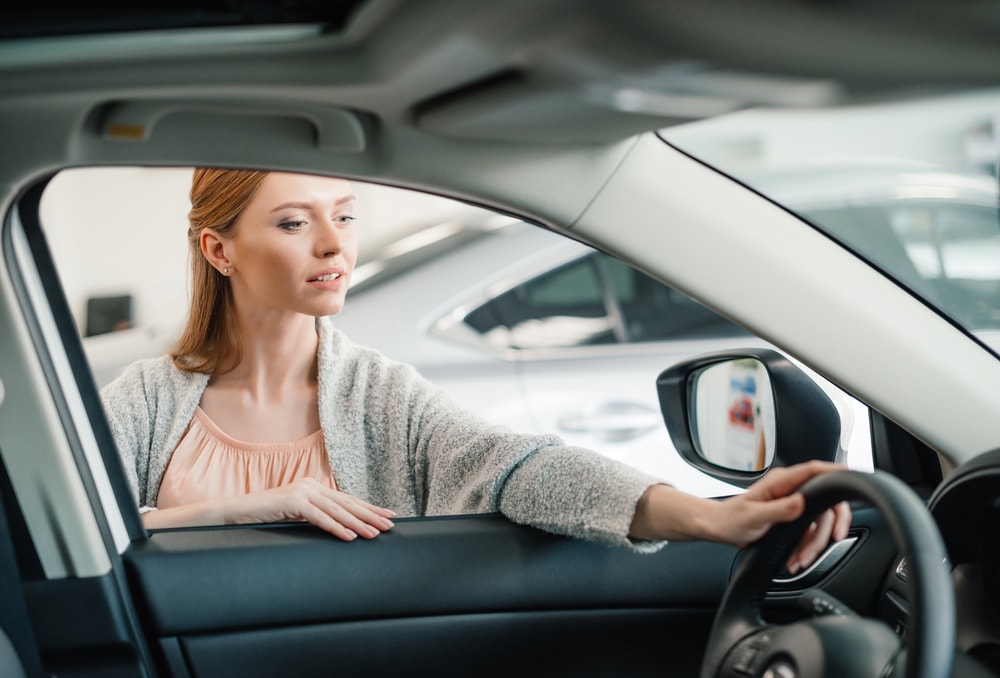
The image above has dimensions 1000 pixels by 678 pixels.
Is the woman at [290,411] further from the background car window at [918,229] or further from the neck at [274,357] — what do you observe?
the background car window at [918,229]

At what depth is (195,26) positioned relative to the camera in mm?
1048

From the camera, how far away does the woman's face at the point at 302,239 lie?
1.65 meters

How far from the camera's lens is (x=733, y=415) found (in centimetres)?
164

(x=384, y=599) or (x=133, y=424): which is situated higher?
(x=133, y=424)

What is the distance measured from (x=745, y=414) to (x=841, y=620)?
618mm

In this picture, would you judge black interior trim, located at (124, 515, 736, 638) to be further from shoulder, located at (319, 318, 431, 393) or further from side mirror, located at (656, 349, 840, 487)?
shoulder, located at (319, 318, 431, 393)

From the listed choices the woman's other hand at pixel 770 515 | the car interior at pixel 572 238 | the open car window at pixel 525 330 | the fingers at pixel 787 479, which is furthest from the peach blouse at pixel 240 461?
the open car window at pixel 525 330

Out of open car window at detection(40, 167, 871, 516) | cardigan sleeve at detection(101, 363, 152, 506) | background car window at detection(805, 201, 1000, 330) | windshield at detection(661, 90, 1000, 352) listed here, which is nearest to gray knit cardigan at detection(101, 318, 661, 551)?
cardigan sleeve at detection(101, 363, 152, 506)

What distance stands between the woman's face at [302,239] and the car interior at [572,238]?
1.16ft

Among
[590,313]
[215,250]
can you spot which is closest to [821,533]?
[215,250]

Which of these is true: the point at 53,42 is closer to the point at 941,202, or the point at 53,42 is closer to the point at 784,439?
the point at 784,439

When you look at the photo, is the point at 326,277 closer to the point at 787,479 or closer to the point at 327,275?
the point at 327,275

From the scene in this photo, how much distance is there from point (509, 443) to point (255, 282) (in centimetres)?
54

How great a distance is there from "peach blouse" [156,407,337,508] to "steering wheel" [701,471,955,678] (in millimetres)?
846
